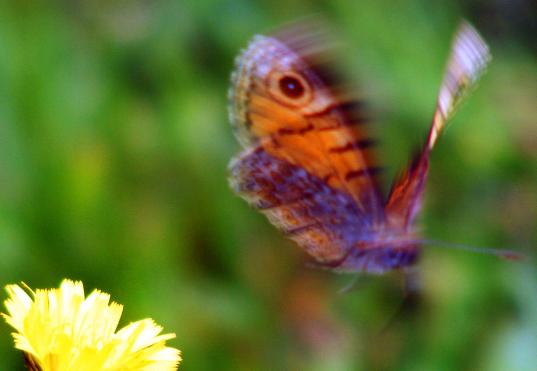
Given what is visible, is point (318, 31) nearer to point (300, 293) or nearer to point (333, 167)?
point (333, 167)

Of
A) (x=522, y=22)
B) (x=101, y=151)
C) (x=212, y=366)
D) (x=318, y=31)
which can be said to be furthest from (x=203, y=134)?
(x=522, y=22)

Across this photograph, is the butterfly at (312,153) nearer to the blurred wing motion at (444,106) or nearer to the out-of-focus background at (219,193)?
the blurred wing motion at (444,106)

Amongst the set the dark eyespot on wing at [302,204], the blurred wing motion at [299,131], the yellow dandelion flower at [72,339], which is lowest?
the yellow dandelion flower at [72,339]

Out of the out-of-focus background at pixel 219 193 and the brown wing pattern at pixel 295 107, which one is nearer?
the brown wing pattern at pixel 295 107

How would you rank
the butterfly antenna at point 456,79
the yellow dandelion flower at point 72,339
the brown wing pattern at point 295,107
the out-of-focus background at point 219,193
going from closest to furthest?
the yellow dandelion flower at point 72,339, the butterfly antenna at point 456,79, the brown wing pattern at point 295,107, the out-of-focus background at point 219,193

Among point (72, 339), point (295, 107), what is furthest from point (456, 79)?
point (72, 339)

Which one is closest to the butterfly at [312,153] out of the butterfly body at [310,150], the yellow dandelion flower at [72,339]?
the butterfly body at [310,150]

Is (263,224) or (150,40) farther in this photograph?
(150,40)

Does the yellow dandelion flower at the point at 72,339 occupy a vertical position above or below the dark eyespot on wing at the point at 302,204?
below

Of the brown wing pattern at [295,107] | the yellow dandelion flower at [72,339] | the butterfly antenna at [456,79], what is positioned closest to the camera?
the yellow dandelion flower at [72,339]
